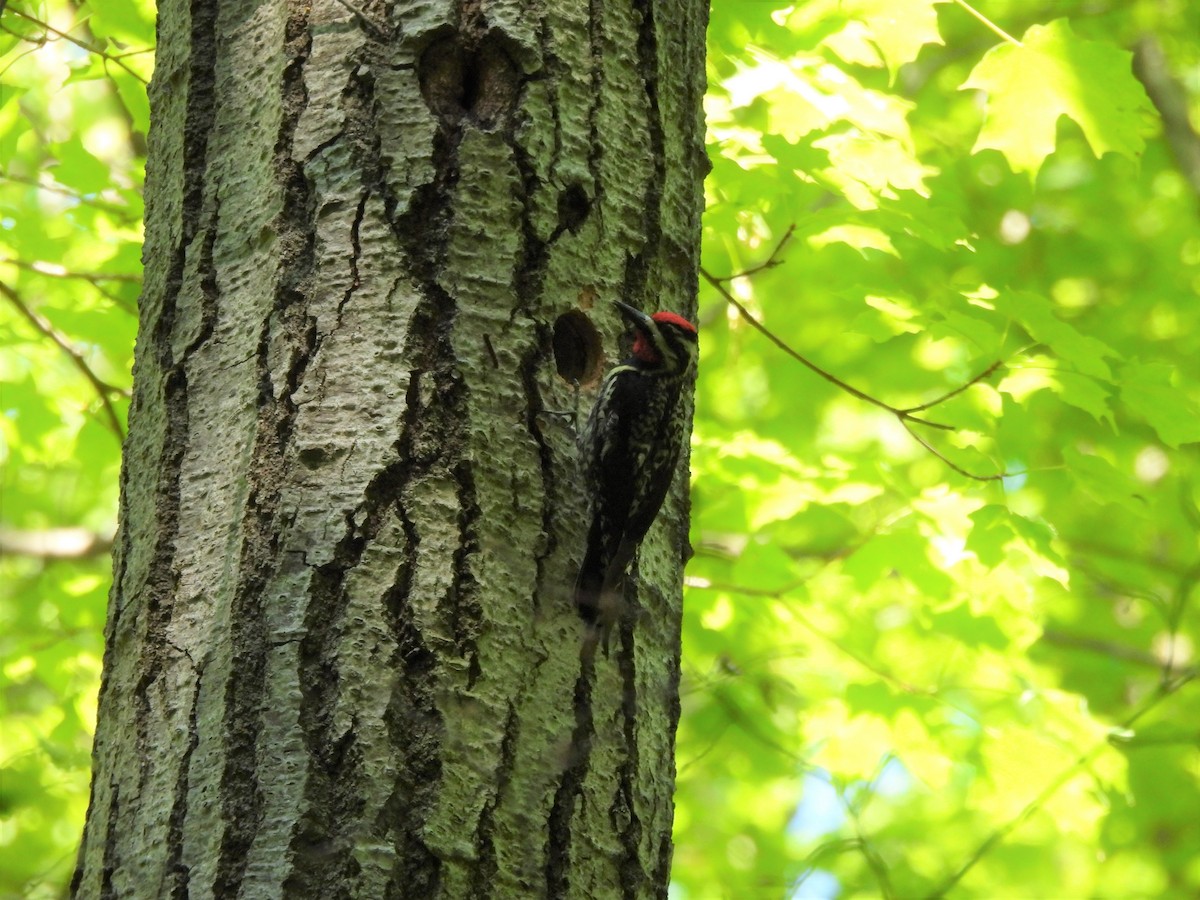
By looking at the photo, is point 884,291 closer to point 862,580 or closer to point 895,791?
point 862,580

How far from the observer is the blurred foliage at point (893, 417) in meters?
3.63

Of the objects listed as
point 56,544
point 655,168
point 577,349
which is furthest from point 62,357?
point 655,168

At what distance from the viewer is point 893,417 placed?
5.97m

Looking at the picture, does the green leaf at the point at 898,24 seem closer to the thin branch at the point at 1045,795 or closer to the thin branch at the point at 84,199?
the thin branch at the point at 84,199

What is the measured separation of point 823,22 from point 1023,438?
10.3ft

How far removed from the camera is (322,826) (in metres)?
1.86

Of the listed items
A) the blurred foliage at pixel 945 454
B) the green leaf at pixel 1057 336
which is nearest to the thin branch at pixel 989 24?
the blurred foliage at pixel 945 454

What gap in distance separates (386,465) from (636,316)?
0.70 m

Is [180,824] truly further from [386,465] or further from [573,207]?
[573,207]

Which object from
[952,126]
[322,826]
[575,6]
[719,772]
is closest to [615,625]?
[322,826]

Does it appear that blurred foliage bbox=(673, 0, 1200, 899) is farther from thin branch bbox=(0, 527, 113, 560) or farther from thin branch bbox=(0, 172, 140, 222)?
thin branch bbox=(0, 527, 113, 560)

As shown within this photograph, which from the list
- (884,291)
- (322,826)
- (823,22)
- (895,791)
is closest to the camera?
(322,826)

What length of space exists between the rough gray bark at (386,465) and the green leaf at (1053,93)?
1.44 metres

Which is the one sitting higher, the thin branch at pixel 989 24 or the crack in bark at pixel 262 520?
the thin branch at pixel 989 24
